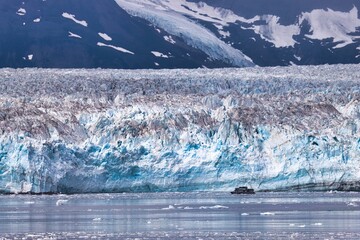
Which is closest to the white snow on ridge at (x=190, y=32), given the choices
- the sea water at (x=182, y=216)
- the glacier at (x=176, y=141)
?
the glacier at (x=176, y=141)

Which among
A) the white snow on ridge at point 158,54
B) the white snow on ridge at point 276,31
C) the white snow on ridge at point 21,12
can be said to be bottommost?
the white snow on ridge at point 158,54

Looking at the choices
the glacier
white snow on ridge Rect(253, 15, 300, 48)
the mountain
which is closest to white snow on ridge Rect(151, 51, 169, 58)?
the mountain

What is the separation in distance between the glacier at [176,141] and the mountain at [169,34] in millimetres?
11493

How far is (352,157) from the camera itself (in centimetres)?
3020

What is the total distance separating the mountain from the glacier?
11493 mm

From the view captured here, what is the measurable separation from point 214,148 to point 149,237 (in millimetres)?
10329

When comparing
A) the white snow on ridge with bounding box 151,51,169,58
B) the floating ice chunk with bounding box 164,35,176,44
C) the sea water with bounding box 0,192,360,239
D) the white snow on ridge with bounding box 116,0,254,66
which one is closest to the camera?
the sea water with bounding box 0,192,360,239

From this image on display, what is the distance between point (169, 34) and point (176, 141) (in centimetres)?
1552

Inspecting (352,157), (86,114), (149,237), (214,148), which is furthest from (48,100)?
(149,237)

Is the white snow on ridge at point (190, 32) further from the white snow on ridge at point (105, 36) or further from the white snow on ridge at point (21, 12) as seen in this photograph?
the white snow on ridge at point (21, 12)

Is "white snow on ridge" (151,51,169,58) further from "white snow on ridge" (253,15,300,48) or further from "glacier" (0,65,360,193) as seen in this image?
"glacier" (0,65,360,193)

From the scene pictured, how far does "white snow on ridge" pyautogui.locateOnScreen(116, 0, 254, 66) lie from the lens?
144 feet

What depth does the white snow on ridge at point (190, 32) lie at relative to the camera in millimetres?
43969

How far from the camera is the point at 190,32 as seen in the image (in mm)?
44688
